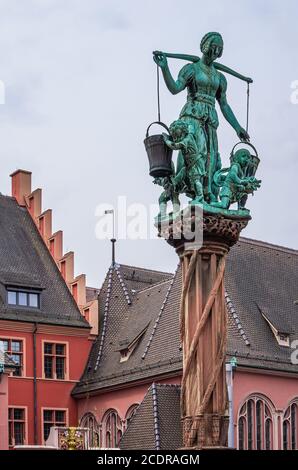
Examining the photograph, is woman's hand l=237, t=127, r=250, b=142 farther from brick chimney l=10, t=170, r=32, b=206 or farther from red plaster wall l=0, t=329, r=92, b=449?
brick chimney l=10, t=170, r=32, b=206

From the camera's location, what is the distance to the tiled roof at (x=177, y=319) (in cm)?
4225

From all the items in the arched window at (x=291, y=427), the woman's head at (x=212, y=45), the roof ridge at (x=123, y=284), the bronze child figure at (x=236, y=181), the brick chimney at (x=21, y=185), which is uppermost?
the brick chimney at (x=21, y=185)

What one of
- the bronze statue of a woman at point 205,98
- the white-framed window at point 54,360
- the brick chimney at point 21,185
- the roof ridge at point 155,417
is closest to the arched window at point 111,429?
the white-framed window at point 54,360

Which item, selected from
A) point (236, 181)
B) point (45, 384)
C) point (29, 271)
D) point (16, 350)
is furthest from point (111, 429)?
point (236, 181)

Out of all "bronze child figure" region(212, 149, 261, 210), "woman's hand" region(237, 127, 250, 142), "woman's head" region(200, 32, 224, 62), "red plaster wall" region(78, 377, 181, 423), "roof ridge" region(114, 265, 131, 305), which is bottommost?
"red plaster wall" region(78, 377, 181, 423)

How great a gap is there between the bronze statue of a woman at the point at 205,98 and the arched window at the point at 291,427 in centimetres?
3011

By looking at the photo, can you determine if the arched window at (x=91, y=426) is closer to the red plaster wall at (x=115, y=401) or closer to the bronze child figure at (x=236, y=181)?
the red plaster wall at (x=115, y=401)

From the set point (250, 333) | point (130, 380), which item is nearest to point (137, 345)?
point (130, 380)

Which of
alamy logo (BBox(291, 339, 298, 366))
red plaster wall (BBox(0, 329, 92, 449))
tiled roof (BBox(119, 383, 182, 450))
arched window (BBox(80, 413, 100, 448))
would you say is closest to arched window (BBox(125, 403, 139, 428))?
arched window (BBox(80, 413, 100, 448))

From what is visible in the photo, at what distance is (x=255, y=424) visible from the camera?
136 ft

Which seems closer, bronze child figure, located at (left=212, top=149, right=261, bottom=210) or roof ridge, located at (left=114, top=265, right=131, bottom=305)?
bronze child figure, located at (left=212, top=149, right=261, bottom=210)

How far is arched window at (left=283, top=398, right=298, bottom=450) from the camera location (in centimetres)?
4216

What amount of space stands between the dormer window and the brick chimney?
5.67m
